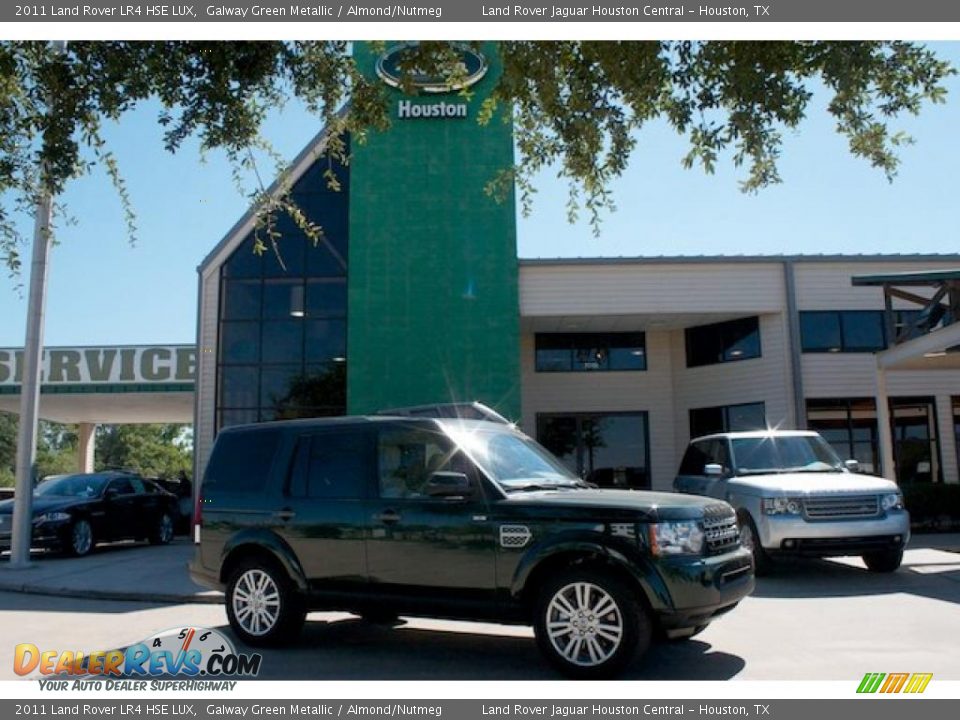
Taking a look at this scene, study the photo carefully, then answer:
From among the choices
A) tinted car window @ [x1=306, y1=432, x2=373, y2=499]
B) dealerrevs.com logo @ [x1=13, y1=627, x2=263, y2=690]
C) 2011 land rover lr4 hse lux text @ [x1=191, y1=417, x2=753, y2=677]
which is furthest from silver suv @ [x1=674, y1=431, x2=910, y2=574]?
dealerrevs.com logo @ [x1=13, y1=627, x2=263, y2=690]

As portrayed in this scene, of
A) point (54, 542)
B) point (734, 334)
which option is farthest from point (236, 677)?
point (734, 334)

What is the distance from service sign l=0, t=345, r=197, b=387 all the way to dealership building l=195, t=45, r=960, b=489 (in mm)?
4033

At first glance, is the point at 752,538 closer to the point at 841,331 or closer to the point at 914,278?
the point at 914,278

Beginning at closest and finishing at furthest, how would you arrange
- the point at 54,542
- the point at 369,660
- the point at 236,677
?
the point at 236,677
the point at 369,660
the point at 54,542

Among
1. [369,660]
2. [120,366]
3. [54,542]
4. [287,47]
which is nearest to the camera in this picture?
[369,660]

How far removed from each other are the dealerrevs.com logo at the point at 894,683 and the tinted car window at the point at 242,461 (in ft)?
16.2

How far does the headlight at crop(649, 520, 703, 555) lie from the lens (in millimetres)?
5746

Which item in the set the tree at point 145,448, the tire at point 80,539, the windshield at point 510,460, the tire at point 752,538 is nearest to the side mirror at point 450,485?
the windshield at point 510,460

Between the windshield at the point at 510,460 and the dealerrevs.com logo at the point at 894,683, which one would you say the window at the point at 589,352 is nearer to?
the windshield at the point at 510,460

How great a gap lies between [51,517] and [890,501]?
13107 millimetres

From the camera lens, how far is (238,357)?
18734 millimetres

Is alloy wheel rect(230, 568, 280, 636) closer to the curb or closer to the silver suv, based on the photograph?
the curb

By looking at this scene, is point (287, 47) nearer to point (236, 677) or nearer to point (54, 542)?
point (236, 677)

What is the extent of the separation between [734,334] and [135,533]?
45.2 ft
